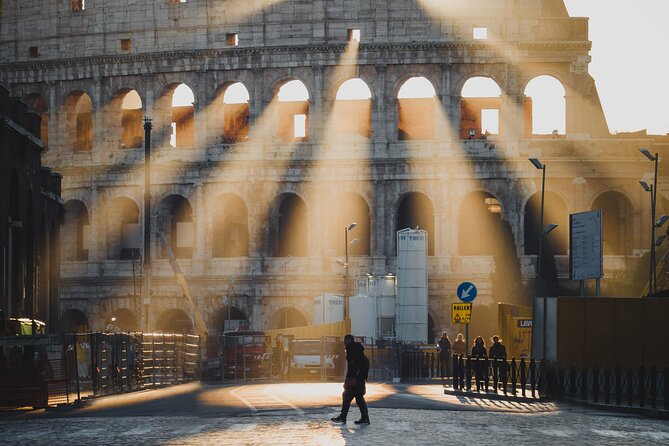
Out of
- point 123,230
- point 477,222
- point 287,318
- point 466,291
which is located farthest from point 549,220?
point 466,291

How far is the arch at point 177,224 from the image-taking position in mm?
74750

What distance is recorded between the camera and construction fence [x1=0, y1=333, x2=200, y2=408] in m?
28.0

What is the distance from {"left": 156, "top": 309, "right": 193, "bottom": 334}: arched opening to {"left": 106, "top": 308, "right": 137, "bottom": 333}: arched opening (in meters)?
1.83

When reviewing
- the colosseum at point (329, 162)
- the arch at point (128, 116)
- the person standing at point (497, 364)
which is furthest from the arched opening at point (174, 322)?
the person standing at point (497, 364)

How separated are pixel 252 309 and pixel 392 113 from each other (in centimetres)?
1253

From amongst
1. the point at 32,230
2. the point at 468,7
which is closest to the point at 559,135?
the point at 468,7

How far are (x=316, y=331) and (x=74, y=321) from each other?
20.4m

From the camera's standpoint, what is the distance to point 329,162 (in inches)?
2864

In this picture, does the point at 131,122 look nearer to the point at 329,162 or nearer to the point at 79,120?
the point at 79,120

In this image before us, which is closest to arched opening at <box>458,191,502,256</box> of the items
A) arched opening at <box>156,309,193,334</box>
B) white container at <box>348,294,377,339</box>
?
white container at <box>348,294,377,339</box>

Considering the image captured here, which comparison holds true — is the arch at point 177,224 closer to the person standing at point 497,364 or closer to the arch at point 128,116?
the arch at point 128,116

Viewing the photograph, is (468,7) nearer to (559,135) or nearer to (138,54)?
(559,135)

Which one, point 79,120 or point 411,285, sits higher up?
point 79,120

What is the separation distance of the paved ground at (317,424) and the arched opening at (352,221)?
42042 mm
